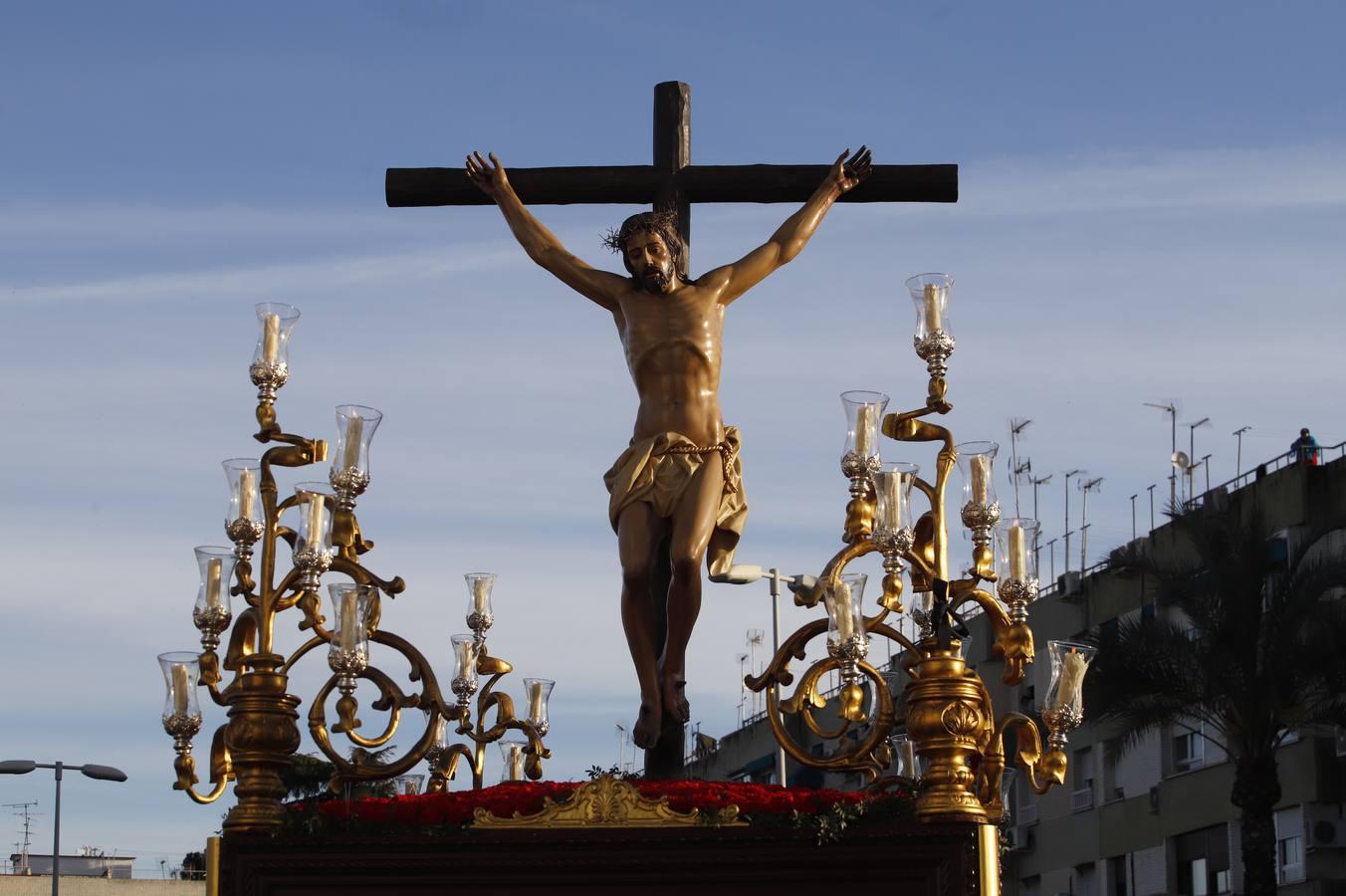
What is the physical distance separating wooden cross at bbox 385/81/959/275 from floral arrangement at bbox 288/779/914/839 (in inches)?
150

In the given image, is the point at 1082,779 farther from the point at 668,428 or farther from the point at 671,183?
the point at 668,428

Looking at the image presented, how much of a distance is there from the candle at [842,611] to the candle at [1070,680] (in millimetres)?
1168

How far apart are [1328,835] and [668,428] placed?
24.5 meters

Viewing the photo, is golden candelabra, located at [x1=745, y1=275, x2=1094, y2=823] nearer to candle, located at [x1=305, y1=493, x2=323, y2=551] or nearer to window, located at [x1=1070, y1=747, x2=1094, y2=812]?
candle, located at [x1=305, y1=493, x2=323, y2=551]

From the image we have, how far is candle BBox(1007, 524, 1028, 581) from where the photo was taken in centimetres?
1138

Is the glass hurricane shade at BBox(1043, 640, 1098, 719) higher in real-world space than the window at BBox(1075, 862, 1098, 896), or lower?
higher

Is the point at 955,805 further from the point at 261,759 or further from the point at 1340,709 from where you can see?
the point at 1340,709

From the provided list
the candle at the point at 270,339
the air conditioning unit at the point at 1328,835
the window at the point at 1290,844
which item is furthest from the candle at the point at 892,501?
the window at the point at 1290,844

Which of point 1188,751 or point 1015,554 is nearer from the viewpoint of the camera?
point 1015,554

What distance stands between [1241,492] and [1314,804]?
201 inches

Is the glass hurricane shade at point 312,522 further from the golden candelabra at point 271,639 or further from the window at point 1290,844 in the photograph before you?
the window at point 1290,844

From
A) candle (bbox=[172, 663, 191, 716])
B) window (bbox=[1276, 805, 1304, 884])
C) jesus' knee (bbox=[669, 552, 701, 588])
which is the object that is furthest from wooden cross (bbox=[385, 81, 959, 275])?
window (bbox=[1276, 805, 1304, 884])

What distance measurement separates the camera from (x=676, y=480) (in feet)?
38.8

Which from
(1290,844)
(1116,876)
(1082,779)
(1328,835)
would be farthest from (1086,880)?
(1328,835)
